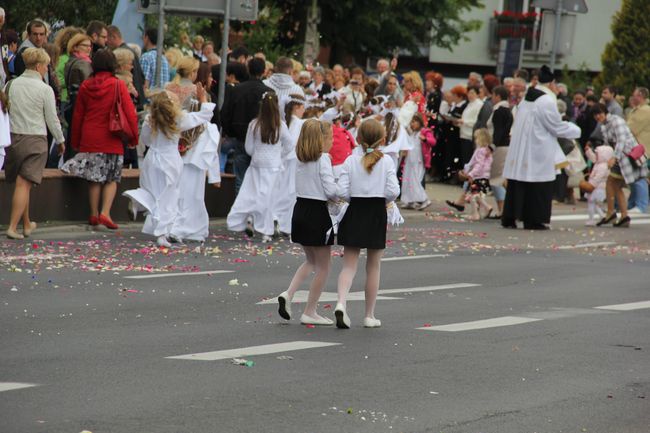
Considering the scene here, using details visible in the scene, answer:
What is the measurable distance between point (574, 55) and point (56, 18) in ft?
113

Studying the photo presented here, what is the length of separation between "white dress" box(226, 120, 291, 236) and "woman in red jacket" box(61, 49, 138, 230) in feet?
4.29

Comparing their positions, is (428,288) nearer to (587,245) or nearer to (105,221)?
(105,221)

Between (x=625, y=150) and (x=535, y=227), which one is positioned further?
(x=625, y=150)

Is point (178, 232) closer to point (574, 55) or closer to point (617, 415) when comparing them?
point (617, 415)

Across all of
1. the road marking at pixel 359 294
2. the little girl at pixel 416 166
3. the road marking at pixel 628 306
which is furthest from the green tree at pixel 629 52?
the road marking at pixel 628 306

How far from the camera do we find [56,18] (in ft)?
82.5

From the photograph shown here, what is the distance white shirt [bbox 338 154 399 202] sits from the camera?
34.5ft

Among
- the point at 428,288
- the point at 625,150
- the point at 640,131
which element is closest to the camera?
the point at 428,288

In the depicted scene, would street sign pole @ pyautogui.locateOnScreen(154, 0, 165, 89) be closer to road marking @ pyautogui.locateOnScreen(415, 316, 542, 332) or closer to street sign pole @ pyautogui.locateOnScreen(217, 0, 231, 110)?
street sign pole @ pyautogui.locateOnScreen(217, 0, 231, 110)

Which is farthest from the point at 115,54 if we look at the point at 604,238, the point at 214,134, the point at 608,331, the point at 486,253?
the point at 608,331

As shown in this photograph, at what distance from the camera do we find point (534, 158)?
67.7 feet

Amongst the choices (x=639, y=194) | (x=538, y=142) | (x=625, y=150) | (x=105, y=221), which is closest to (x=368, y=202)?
(x=105, y=221)

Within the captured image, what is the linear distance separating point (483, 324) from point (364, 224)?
3.70 feet

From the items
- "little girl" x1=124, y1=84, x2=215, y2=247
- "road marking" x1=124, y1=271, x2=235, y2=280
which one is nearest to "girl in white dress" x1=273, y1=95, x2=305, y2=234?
"little girl" x1=124, y1=84, x2=215, y2=247
